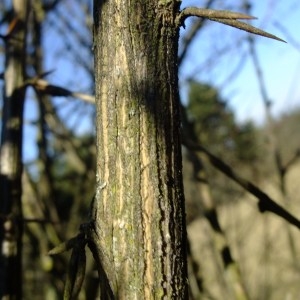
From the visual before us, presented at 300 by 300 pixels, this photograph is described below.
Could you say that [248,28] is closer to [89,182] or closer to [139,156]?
[139,156]

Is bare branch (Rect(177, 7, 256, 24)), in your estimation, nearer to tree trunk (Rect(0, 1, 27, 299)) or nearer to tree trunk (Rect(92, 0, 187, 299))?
tree trunk (Rect(92, 0, 187, 299))

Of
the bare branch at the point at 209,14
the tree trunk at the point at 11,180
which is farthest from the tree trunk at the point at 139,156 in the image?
the tree trunk at the point at 11,180

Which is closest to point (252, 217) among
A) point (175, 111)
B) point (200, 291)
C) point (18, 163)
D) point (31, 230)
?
point (31, 230)

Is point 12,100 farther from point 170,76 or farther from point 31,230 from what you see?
point 31,230

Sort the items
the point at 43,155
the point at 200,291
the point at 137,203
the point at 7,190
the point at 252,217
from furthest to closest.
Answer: the point at 252,217 → the point at 43,155 → the point at 200,291 → the point at 7,190 → the point at 137,203

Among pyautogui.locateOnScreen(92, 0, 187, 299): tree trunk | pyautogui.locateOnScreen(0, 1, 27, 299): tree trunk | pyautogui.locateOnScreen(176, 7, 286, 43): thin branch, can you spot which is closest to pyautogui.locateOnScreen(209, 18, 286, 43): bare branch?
pyautogui.locateOnScreen(176, 7, 286, 43): thin branch

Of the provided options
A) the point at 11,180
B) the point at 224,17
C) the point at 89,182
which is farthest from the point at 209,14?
the point at 89,182
